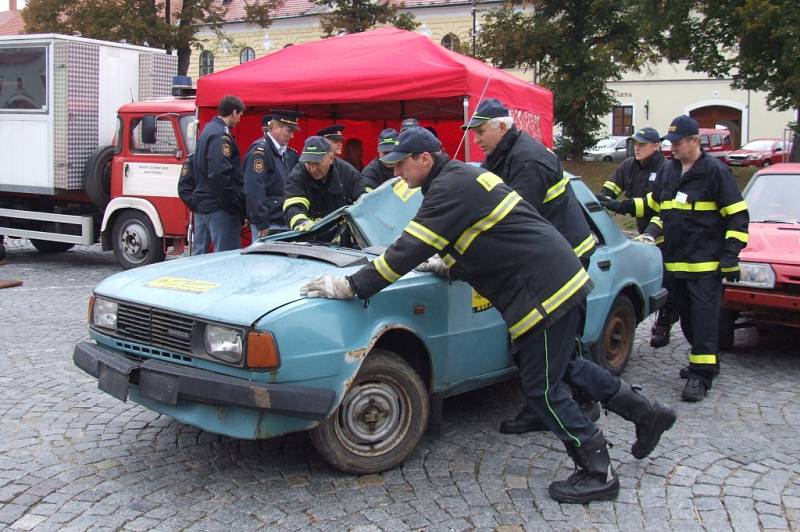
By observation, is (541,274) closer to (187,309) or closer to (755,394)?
(187,309)

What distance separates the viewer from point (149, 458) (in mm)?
4332

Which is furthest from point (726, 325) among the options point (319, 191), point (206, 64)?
point (206, 64)

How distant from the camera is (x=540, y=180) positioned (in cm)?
457

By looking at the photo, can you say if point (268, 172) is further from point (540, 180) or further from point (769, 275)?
point (769, 275)

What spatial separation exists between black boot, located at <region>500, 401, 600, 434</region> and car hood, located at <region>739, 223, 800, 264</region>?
7.57 ft

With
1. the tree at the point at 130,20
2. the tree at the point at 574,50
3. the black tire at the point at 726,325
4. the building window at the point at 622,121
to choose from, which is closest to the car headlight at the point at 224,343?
the black tire at the point at 726,325

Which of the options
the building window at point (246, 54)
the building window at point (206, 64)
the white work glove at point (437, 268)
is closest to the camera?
the white work glove at point (437, 268)

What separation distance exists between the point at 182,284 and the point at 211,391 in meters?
0.72

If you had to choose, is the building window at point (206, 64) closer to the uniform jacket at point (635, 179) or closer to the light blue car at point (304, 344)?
the uniform jacket at point (635, 179)

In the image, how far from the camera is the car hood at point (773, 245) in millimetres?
6246

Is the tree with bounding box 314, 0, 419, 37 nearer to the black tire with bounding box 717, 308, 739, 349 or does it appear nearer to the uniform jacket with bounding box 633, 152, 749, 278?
the black tire with bounding box 717, 308, 739, 349

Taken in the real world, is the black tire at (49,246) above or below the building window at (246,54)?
below

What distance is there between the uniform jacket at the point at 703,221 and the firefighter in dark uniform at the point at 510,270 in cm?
204

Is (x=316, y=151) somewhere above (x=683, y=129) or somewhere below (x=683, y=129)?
below
